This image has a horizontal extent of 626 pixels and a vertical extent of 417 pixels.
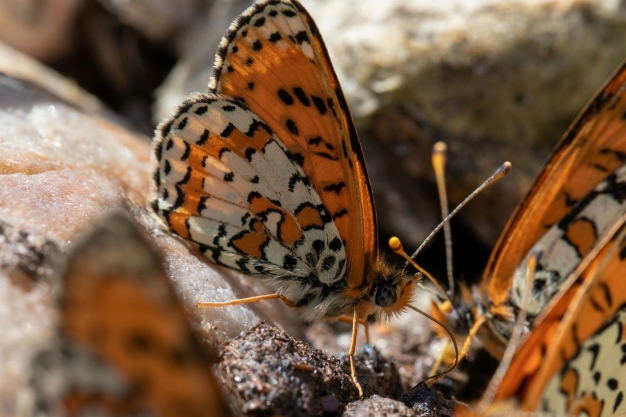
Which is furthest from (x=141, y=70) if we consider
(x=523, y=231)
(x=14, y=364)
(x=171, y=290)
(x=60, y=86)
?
(x=171, y=290)

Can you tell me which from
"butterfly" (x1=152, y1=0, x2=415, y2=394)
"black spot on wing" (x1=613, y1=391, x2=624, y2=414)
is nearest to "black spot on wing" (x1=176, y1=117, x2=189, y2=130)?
"butterfly" (x1=152, y1=0, x2=415, y2=394)

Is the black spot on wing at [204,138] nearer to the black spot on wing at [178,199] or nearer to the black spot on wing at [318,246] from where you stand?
the black spot on wing at [178,199]

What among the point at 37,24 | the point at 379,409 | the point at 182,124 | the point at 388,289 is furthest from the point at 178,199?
the point at 37,24

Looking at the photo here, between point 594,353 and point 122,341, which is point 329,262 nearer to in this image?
point 594,353

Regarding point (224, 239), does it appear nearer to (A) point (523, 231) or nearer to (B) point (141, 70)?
(A) point (523, 231)

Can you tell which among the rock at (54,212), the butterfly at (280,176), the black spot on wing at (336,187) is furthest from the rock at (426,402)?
the black spot on wing at (336,187)

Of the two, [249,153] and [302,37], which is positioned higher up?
[302,37]
